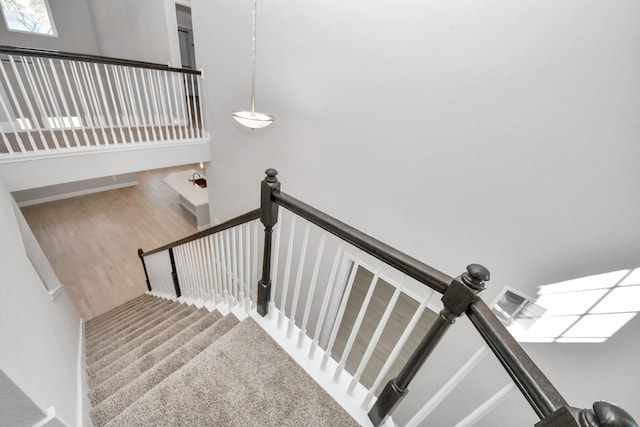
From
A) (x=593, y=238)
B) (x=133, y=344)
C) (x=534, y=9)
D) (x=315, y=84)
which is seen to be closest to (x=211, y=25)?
(x=315, y=84)

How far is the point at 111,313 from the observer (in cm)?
366

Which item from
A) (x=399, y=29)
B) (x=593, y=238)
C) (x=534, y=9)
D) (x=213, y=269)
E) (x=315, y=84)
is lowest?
(x=213, y=269)

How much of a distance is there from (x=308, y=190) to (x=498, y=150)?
1.93m

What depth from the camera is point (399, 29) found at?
1.97 meters

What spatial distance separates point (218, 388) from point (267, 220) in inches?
34.4

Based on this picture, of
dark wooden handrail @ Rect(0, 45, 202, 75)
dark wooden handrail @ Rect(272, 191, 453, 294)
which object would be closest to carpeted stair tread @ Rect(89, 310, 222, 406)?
dark wooden handrail @ Rect(272, 191, 453, 294)

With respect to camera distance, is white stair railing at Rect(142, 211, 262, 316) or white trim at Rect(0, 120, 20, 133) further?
white trim at Rect(0, 120, 20, 133)

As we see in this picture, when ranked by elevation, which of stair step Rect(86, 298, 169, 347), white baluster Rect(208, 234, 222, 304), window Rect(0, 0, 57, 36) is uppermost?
window Rect(0, 0, 57, 36)

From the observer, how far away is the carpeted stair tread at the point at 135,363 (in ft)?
5.54

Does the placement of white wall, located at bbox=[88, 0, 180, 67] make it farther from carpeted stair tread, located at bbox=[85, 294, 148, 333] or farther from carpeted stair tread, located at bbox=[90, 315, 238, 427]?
carpeted stair tread, located at bbox=[90, 315, 238, 427]

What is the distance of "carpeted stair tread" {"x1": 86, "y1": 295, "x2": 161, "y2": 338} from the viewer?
3.20m

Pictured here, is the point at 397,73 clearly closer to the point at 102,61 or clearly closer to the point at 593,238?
the point at 593,238

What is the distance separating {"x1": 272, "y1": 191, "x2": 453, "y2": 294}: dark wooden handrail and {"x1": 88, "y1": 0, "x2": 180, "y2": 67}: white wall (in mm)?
4922

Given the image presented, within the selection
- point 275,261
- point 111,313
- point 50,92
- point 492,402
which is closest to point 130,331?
point 111,313
